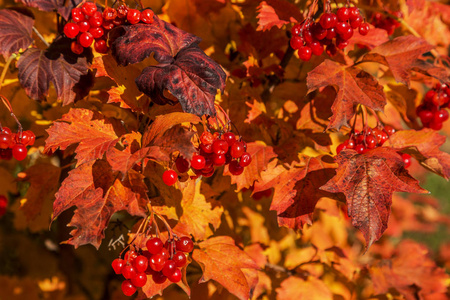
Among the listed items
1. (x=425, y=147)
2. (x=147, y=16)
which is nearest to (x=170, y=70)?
(x=147, y=16)

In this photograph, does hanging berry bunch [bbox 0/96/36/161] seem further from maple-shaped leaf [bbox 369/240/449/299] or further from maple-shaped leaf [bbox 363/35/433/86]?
maple-shaped leaf [bbox 369/240/449/299]

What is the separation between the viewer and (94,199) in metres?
1.16

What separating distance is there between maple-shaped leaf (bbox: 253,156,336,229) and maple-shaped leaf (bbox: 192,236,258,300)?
202 millimetres

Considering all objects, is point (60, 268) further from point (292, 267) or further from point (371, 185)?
point (371, 185)

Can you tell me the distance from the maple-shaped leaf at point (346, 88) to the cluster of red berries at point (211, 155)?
0.27 meters

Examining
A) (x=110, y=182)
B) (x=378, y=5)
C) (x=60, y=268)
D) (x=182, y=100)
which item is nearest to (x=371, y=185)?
(x=182, y=100)

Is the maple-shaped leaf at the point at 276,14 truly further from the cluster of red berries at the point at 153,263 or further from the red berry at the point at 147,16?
the cluster of red berries at the point at 153,263

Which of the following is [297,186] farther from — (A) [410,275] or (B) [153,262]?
(A) [410,275]

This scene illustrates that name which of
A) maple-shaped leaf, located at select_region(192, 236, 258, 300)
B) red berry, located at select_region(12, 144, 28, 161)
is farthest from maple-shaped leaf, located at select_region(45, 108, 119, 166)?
maple-shaped leaf, located at select_region(192, 236, 258, 300)

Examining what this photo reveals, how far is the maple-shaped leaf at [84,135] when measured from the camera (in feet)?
3.76

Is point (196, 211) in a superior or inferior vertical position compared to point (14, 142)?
inferior

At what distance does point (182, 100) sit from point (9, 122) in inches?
33.8

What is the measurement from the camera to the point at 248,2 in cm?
163

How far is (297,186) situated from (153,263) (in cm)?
50
